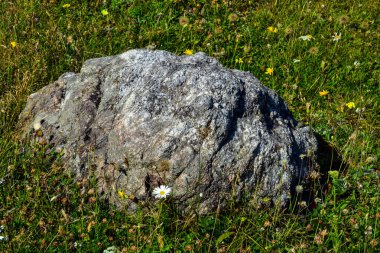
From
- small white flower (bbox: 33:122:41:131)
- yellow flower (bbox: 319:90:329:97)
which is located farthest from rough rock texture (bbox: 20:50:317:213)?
yellow flower (bbox: 319:90:329:97)

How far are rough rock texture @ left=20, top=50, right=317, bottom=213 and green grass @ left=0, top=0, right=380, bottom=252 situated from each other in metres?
0.15

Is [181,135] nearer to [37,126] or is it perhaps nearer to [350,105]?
[37,126]

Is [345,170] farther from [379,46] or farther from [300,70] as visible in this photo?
[379,46]

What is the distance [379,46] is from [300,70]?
134cm

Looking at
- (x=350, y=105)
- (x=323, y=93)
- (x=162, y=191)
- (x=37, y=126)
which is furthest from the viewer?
(x=323, y=93)

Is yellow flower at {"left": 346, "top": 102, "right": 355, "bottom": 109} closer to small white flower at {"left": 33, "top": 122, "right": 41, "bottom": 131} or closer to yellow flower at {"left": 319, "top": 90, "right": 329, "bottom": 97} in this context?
yellow flower at {"left": 319, "top": 90, "right": 329, "bottom": 97}

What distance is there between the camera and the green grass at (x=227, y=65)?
356 centimetres

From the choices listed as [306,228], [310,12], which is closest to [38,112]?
[306,228]

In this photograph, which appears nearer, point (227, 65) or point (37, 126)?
point (37, 126)

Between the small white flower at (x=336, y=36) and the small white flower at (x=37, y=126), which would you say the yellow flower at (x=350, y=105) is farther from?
the small white flower at (x=37, y=126)

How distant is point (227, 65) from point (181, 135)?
2560 mm

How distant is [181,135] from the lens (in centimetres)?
381

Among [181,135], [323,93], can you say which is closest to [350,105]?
[323,93]

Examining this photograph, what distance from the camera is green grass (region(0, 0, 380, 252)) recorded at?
356 centimetres
